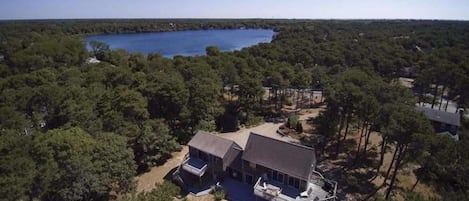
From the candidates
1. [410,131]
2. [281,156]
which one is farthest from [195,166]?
[410,131]

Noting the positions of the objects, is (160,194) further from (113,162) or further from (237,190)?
(237,190)

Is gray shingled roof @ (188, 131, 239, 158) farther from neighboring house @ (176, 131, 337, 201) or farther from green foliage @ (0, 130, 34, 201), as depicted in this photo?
green foliage @ (0, 130, 34, 201)

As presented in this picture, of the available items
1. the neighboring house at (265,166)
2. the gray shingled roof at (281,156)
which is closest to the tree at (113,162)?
the neighboring house at (265,166)

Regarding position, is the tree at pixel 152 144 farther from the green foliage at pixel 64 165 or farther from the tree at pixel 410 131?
the tree at pixel 410 131

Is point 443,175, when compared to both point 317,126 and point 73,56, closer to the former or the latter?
point 317,126

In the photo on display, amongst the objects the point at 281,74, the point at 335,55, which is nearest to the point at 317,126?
the point at 281,74

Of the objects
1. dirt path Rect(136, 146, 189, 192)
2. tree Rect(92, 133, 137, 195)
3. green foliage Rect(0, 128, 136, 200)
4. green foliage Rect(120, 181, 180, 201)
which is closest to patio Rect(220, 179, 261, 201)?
green foliage Rect(120, 181, 180, 201)
